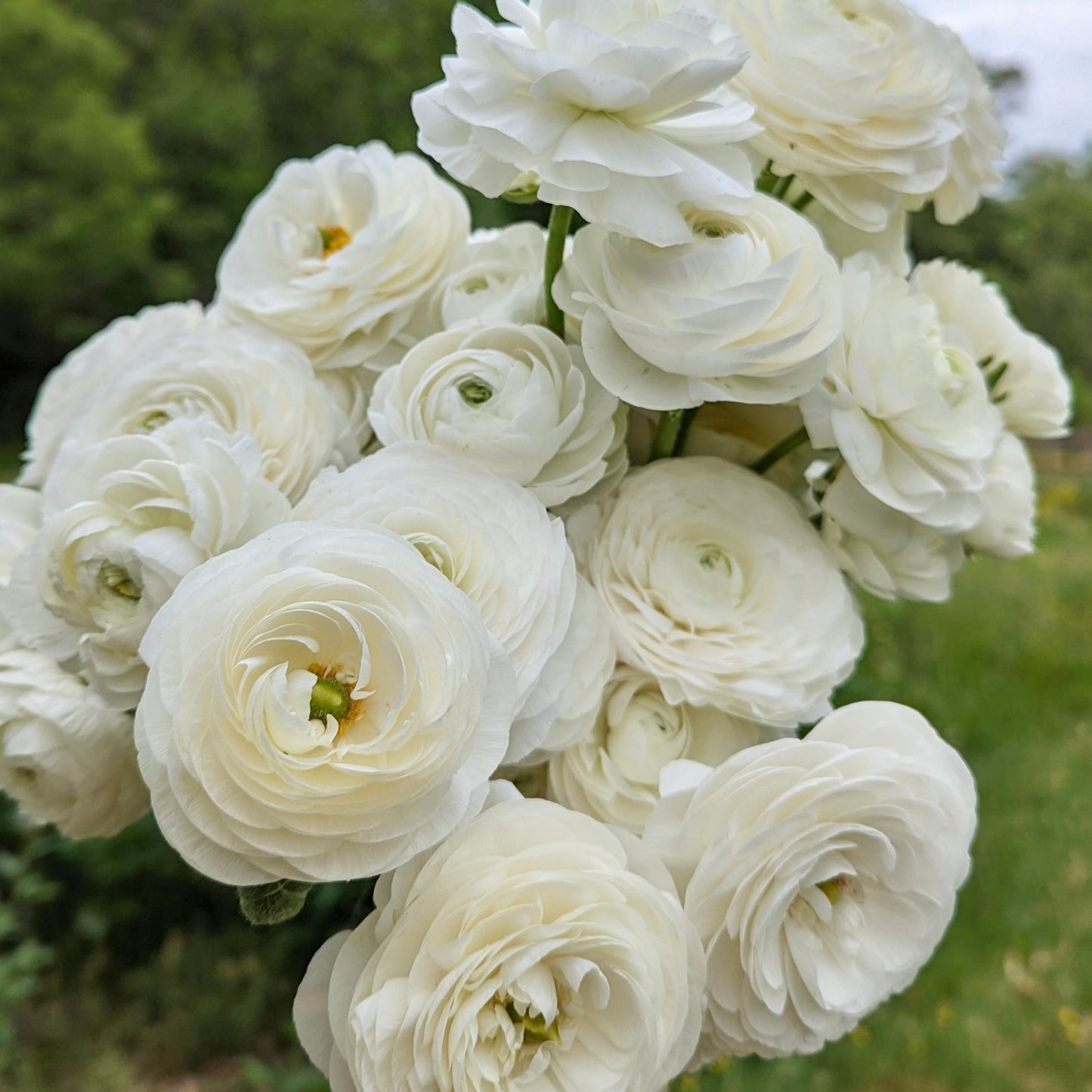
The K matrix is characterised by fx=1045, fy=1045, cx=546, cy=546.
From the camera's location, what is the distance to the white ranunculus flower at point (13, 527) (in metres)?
0.55

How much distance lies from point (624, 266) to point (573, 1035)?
1.10 feet

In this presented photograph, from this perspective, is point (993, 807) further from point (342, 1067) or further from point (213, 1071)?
point (342, 1067)

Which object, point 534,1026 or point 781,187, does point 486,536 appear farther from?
point 781,187

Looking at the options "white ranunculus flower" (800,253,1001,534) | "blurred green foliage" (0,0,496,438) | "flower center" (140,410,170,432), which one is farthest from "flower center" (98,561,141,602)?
"blurred green foliage" (0,0,496,438)

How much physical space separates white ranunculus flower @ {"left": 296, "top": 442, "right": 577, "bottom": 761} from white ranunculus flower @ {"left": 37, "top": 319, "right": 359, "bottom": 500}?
0.23ft

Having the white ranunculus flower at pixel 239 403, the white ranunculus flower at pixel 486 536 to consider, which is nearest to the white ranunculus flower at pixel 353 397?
the white ranunculus flower at pixel 239 403

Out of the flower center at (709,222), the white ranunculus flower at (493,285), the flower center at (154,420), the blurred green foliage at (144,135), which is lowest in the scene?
the blurred green foliage at (144,135)

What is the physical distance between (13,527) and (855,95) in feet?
1.68

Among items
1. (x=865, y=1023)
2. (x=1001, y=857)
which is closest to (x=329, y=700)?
(x=865, y=1023)

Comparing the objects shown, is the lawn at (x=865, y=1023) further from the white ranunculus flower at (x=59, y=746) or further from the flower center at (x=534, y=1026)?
the flower center at (x=534, y=1026)

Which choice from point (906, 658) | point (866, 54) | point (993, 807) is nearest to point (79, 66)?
point (906, 658)

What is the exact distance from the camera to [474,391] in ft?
1.69

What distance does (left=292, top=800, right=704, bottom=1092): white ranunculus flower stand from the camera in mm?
407

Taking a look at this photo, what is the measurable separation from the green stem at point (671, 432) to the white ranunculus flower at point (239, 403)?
0.17 metres
